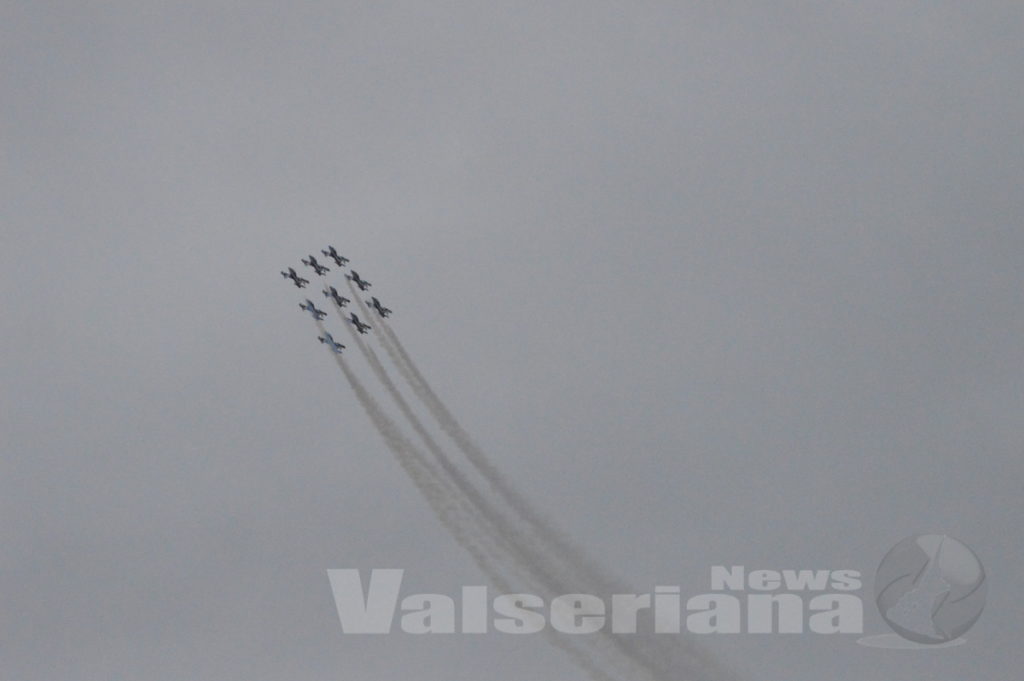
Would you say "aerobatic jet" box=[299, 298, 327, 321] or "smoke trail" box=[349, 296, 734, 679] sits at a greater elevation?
"aerobatic jet" box=[299, 298, 327, 321]

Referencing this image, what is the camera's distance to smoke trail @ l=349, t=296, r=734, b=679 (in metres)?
96.5

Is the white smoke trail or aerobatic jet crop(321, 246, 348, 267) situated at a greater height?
aerobatic jet crop(321, 246, 348, 267)

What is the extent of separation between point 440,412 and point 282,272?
24.2m

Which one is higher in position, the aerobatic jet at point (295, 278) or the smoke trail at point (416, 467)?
the aerobatic jet at point (295, 278)

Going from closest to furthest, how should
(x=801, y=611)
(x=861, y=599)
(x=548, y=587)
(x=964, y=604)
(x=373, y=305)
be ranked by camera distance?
1. (x=964, y=604)
2. (x=548, y=587)
3. (x=801, y=611)
4. (x=861, y=599)
5. (x=373, y=305)

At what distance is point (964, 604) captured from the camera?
9156 cm

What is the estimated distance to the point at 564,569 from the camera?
100250 mm

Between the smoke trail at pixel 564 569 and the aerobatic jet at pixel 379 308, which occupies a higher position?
the aerobatic jet at pixel 379 308

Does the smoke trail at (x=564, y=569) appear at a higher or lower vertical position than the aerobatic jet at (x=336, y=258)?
lower

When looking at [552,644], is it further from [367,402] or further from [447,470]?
[367,402]

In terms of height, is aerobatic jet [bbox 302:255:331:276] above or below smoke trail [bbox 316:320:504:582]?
above

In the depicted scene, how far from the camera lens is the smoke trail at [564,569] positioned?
96500mm

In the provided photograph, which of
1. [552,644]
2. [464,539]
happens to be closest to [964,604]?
[552,644]

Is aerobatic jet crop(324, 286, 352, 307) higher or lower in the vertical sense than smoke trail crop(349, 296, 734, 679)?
higher
